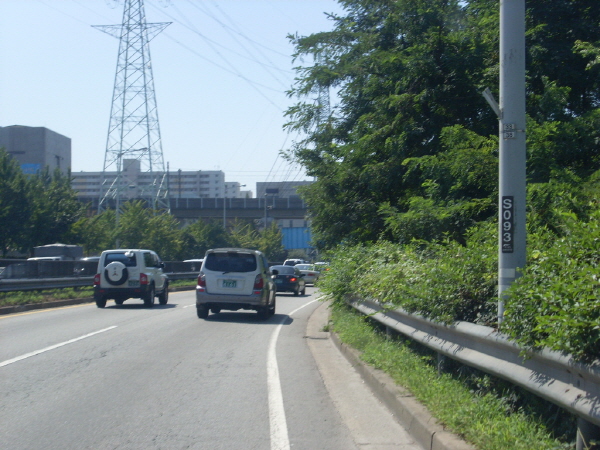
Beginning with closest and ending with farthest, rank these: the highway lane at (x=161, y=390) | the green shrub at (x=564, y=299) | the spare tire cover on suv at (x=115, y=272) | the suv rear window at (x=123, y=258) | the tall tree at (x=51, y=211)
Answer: the green shrub at (x=564, y=299), the highway lane at (x=161, y=390), the spare tire cover on suv at (x=115, y=272), the suv rear window at (x=123, y=258), the tall tree at (x=51, y=211)

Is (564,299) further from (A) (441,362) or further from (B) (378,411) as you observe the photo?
(B) (378,411)

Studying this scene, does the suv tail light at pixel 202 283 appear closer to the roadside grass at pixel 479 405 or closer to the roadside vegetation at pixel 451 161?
the roadside vegetation at pixel 451 161

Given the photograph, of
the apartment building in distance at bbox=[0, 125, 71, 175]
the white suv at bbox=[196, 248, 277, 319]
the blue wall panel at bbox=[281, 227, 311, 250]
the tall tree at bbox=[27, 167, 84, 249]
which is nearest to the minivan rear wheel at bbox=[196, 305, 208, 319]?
the white suv at bbox=[196, 248, 277, 319]

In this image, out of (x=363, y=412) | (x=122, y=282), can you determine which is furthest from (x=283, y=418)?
(x=122, y=282)

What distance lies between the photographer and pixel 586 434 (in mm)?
4227

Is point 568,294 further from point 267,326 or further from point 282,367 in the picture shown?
point 267,326

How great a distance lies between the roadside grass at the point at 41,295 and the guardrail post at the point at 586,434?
1777cm

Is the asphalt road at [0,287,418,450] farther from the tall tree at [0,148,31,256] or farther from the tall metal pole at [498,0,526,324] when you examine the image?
the tall tree at [0,148,31,256]

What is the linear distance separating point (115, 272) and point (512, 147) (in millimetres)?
16404

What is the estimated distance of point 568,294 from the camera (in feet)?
14.9

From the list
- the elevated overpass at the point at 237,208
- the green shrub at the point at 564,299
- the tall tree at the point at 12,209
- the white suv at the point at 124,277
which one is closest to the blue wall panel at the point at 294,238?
the elevated overpass at the point at 237,208

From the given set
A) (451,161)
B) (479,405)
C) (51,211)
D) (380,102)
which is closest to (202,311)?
(380,102)

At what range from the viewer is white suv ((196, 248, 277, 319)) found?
16875mm

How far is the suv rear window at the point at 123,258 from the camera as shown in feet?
69.2
